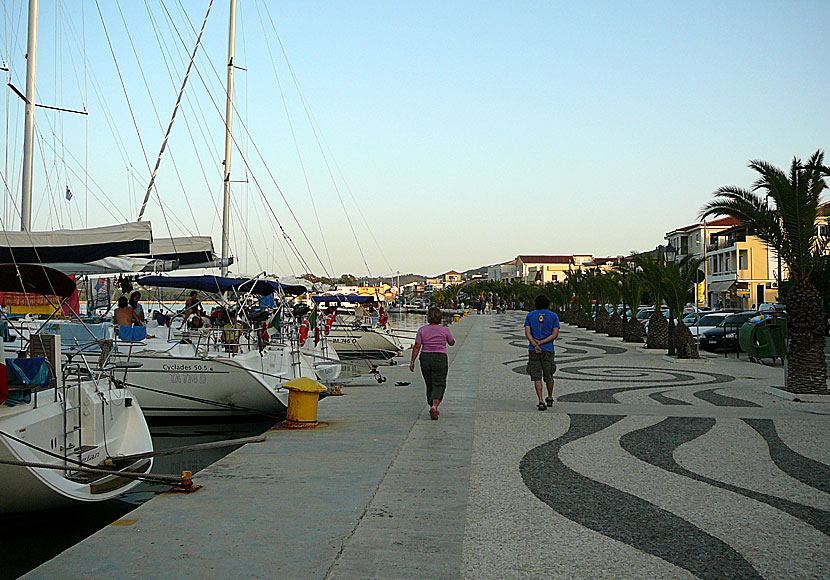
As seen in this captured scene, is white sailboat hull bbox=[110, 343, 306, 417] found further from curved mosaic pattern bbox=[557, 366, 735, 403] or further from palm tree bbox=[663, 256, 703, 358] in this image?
palm tree bbox=[663, 256, 703, 358]

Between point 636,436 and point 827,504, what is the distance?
12.3 feet

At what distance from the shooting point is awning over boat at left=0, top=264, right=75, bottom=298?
9.20 meters

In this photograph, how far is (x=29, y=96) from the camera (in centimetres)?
1592

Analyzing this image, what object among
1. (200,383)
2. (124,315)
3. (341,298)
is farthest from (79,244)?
(341,298)

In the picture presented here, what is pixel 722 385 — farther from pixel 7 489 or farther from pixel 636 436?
pixel 7 489

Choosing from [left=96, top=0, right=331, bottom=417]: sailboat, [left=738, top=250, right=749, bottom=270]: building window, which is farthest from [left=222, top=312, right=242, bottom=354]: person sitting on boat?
[left=738, top=250, right=749, bottom=270]: building window

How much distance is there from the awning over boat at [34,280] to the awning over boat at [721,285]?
77737 millimetres

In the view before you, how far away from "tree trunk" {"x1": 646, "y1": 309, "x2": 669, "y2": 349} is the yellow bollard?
20.0 metres

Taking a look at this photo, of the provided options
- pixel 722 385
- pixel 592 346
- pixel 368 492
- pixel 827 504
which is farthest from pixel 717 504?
pixel 592 346

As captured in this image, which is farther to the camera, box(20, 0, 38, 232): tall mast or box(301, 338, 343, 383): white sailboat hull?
box(301, 338, 343, 383): white sailboat hull

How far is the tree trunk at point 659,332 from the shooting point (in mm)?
28984

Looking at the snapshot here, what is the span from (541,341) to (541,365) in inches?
21.1

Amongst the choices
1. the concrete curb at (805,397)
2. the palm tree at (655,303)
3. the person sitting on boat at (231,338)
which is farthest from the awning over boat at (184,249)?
the palm tree at (655,303)

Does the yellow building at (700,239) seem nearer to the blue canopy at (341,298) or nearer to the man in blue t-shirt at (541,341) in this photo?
the blue canopy at (341,298)
